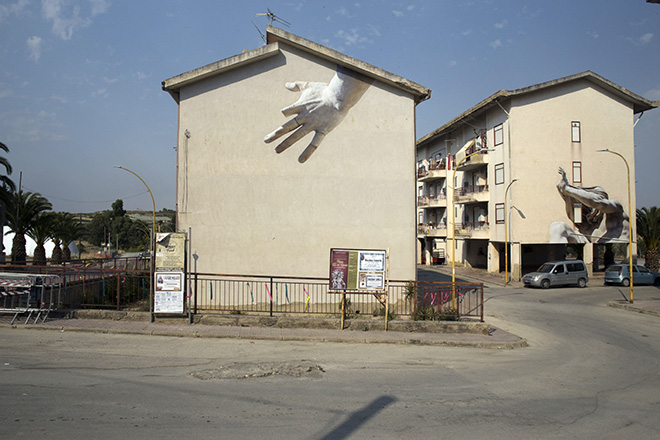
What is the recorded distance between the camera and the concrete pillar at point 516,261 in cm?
3378

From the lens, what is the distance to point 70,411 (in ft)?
19.4

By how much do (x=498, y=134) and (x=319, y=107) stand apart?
24.9 metres

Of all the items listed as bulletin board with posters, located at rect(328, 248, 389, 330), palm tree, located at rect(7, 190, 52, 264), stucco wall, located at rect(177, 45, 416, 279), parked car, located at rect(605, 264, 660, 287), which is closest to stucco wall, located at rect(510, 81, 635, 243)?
parked car, located at rect(605, 264, 660, 287)

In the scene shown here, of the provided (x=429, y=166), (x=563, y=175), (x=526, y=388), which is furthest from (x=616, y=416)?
(x=429, y=166)

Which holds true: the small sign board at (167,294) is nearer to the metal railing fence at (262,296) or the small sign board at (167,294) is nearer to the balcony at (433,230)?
the metal railing fence at (262,296)

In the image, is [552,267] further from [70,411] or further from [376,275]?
[70,411]

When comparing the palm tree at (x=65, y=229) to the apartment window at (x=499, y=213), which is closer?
the apartment window at (x=499, y=213)

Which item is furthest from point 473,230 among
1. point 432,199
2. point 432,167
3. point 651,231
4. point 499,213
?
point 651,231

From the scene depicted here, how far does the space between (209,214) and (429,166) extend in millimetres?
36264

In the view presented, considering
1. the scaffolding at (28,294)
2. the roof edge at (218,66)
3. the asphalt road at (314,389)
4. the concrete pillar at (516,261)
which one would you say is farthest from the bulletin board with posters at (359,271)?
the concrete pillar at (516,261)

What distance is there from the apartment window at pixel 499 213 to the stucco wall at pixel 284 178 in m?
22.4

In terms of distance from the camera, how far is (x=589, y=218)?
35000 millimetres

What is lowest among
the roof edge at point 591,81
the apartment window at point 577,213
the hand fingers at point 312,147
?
the apartment window at point 577,213

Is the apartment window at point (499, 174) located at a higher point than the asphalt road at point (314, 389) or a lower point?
higher
